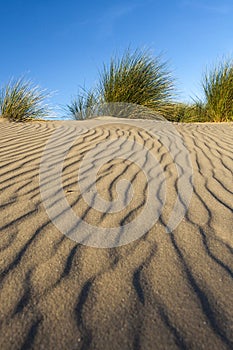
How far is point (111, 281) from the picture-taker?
1.79m

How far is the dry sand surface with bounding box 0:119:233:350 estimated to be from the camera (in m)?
1.43

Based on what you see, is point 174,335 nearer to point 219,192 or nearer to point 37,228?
point 37,228

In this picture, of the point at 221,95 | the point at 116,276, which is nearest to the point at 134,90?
the point at 221,95

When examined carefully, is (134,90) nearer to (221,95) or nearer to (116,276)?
(221,95)

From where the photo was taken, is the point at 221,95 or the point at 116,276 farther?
the point at 221,95

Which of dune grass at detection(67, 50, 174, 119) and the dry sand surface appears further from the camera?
dune grass at detection(67, 50, 174, 119)

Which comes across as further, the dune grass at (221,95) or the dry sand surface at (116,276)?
the dune grass at (221,95)

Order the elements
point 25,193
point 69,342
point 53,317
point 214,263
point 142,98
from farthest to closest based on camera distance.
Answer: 1. point 142,98
2. point 25,193
3. point 214,263
4. point 53,317
5. point 69,342

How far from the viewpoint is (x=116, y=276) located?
183 cm

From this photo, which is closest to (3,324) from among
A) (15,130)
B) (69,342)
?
(69,342)

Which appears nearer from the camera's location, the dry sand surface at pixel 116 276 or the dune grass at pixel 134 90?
the dry sand surface at pixel 116 276

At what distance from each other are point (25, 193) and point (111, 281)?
4.63 feet

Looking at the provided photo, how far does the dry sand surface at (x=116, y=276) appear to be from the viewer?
1.43m

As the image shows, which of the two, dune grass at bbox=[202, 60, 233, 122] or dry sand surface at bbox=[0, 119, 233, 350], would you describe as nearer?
dry sand surface at bbox=[0, 119, 233, 350]
